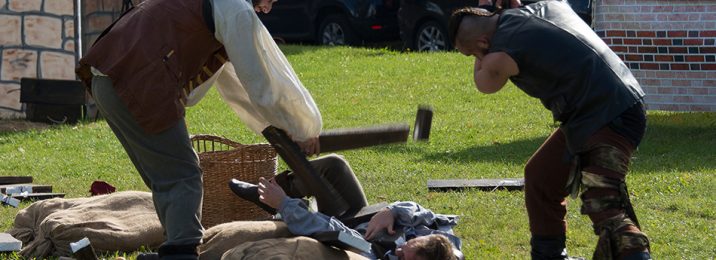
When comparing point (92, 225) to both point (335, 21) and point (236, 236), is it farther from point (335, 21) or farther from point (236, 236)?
point (335, 21)

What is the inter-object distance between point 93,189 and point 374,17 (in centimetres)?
971

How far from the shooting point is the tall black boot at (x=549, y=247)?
5.27 m

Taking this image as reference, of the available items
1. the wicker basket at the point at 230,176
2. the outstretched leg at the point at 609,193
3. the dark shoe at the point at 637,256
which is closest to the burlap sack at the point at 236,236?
the wicker basket at the point at 230,176

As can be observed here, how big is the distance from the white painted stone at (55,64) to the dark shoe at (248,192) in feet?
18.6

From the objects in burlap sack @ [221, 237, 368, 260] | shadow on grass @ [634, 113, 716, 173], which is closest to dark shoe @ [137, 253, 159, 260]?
burlap sack @ [221, 237, 368, 260]

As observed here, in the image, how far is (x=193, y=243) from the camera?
16.6ft

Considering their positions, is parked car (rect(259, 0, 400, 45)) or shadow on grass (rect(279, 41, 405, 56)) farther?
parked car (rect(259, 0, 400, 45))

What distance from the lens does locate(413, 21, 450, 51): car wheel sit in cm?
1595

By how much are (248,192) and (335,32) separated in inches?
452

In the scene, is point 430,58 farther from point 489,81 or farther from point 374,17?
point 489,81

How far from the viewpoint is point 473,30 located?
15.7 ft

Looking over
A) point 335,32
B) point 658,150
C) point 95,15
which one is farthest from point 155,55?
point 335,32

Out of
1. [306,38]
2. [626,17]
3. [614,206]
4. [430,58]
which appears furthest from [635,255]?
[306,38]

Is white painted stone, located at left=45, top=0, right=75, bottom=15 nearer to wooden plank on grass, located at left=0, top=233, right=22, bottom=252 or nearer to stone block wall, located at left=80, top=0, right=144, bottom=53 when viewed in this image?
stone block wall, located at left=80, top=0, right=144, bottom=53
